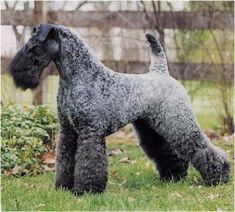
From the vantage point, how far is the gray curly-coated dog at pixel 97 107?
11.8 feet

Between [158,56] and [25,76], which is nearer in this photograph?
[25,76]

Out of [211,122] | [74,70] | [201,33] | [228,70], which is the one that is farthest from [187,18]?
[74,70]

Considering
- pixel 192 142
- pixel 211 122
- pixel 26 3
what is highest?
pixel 26 3

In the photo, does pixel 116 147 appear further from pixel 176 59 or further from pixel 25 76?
pixel 25 76

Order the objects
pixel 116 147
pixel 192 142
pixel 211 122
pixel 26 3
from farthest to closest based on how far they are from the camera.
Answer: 1. pixel 211 122
2. pixel 26 3
3. pixel 116 147
4. pixel 192 142

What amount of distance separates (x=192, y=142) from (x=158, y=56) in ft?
2.36

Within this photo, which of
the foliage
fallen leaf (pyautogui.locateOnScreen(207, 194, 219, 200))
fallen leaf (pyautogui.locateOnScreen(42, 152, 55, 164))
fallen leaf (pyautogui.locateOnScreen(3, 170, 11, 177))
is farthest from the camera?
the foliage

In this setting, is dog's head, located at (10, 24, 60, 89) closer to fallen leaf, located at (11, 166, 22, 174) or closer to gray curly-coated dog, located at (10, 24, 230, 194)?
gray curly-coated dog, located at (10, 24, 230, 194)

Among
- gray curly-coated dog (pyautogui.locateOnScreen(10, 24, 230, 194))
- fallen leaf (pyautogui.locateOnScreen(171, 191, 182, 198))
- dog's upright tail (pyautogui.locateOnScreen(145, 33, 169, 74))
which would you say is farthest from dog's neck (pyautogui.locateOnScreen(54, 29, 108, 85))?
fallen leaf (pyautogui.locateOnScreen(171, 191, 182, 198))

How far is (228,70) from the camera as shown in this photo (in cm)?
779

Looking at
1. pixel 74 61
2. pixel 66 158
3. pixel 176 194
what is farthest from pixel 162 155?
pixel 74 61

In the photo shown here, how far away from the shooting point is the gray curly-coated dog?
11.8 ft

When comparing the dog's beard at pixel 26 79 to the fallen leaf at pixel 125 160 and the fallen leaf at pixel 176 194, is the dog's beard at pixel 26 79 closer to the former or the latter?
the fallen leaf at pixel 176 194

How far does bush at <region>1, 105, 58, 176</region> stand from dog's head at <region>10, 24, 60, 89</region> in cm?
111
